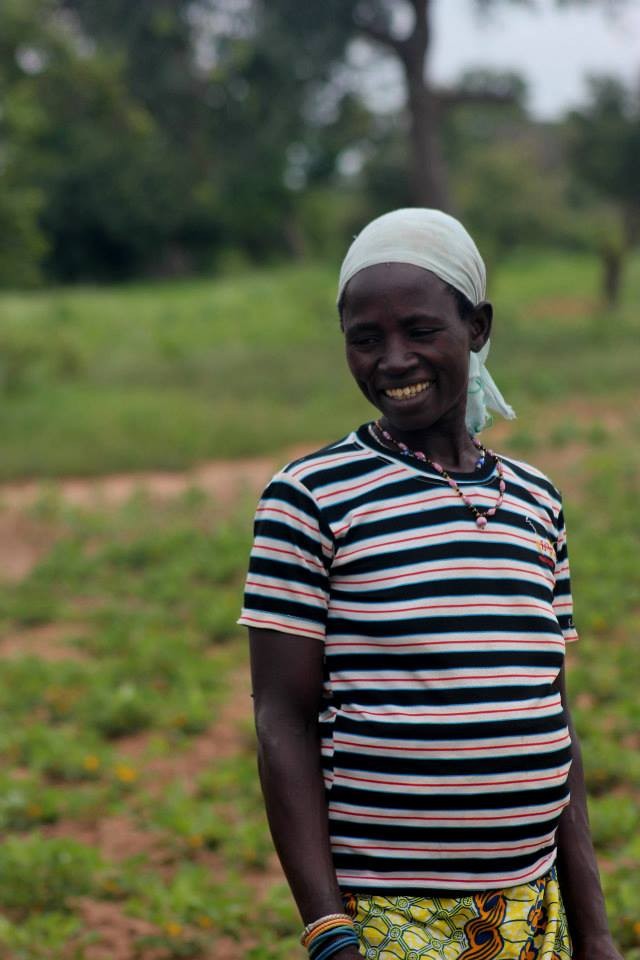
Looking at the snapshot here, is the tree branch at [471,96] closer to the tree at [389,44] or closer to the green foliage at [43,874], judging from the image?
the tree at [389,44]

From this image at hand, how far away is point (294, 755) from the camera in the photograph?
1.61 metres

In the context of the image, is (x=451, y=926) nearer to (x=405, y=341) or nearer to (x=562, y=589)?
(x=562, y=589)

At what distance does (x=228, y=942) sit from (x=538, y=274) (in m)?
28.6

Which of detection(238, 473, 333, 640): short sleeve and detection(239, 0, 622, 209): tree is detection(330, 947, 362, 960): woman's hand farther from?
detection(239, 0, 622, 209): tree

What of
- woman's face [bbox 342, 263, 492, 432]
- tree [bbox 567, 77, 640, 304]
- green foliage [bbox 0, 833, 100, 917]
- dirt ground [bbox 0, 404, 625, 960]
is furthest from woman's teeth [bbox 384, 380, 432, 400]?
tree [bbox 567, 77, 640, 304]

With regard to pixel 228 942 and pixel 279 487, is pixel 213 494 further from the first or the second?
pixel 279 487

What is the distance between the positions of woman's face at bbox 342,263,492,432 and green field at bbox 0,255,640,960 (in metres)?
2.01

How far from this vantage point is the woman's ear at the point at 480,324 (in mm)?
1774

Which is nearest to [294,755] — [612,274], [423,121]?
[423,121]

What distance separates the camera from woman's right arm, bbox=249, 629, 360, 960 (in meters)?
1.59

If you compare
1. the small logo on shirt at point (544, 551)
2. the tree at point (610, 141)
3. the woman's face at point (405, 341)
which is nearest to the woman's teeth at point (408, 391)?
the woman's face at point (405, 341)

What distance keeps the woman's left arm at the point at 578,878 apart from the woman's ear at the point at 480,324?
19.1 inches

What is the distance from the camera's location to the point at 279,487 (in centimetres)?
163

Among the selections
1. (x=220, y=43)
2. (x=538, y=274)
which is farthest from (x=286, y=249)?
(x=220, y=43)
